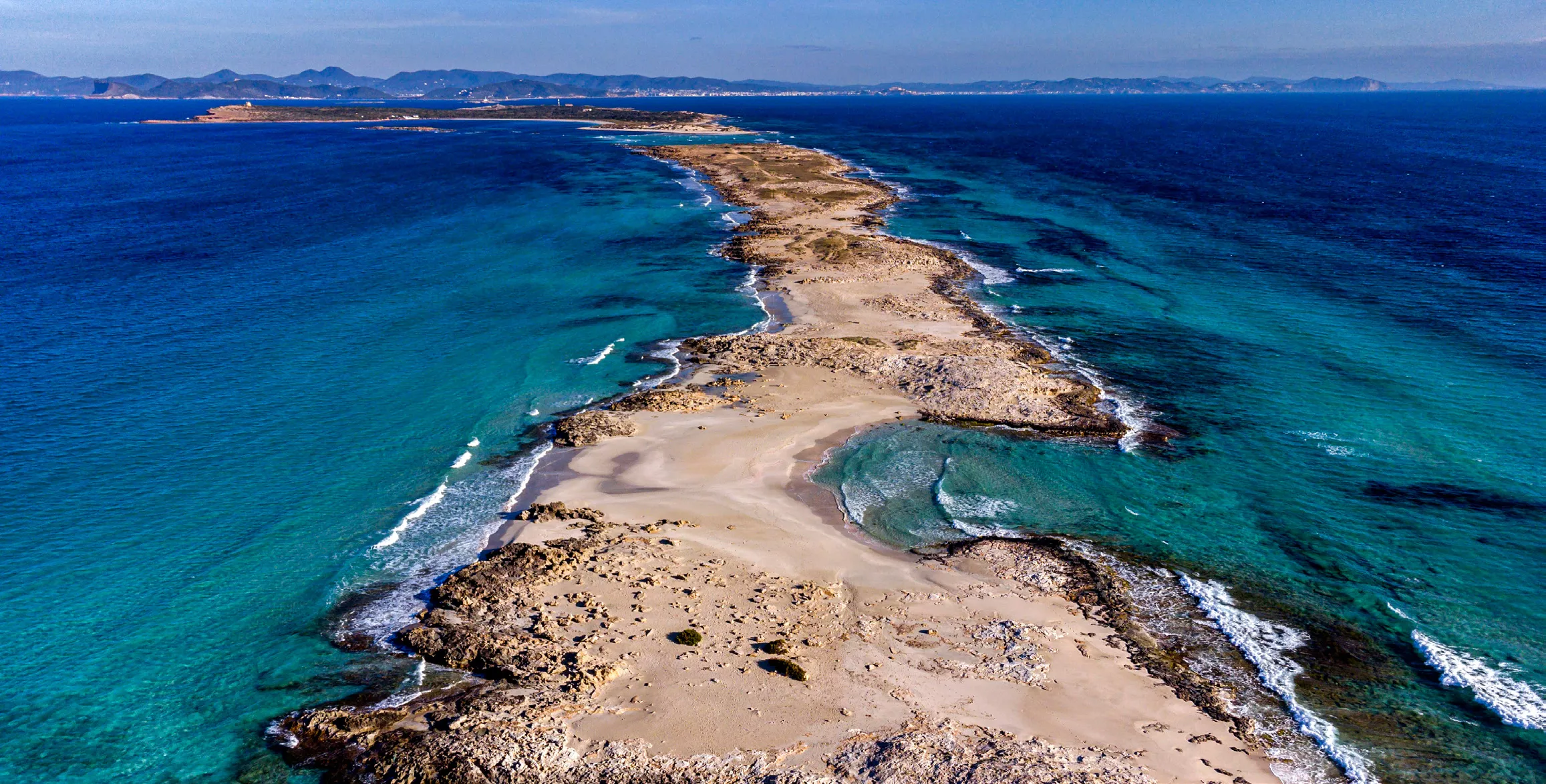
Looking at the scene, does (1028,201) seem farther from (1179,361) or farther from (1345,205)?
(1179,361)

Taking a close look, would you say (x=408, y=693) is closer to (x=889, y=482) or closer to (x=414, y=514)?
(x=414, y=514)

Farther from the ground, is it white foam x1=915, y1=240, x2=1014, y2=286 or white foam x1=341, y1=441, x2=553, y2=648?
white foam x1=915, y1=240, x2=1014, y2=286

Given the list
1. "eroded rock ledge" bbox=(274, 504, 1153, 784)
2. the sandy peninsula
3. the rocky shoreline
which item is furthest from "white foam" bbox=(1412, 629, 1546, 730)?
"eroded rock ledge" bbox=(274, 504, 1153, 784)

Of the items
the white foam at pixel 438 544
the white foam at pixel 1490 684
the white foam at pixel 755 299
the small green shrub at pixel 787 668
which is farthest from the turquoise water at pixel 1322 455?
the white foam at pixel 755 299

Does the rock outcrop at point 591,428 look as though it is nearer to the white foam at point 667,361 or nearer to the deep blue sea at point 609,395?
the deep blue sea at point 609,395

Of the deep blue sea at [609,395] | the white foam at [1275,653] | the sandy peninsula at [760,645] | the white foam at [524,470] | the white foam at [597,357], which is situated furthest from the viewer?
the white foam at [597,357]

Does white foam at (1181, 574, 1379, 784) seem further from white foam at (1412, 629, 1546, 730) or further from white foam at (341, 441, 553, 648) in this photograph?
white foam at (341, 441, 553, 648)
